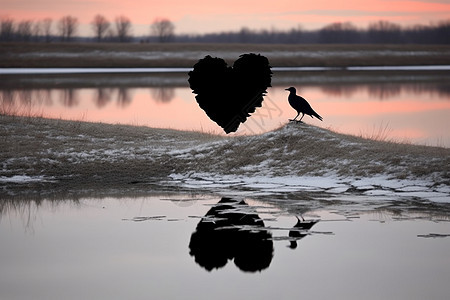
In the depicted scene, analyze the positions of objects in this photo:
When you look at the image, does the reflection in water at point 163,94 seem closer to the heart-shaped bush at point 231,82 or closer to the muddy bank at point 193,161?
the heart-shaped bush at point 231,82

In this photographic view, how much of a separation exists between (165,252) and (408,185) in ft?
18.3

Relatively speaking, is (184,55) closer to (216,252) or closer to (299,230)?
(299,230)

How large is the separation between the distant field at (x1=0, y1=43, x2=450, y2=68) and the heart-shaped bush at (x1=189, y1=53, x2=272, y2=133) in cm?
5554

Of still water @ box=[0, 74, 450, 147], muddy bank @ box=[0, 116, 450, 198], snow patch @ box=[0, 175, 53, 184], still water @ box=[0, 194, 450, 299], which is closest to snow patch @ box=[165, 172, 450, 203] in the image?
muddy bank @ box=[0, 116, 450, 198]

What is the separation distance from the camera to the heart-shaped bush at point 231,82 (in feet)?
66.4

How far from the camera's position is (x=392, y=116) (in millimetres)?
34719

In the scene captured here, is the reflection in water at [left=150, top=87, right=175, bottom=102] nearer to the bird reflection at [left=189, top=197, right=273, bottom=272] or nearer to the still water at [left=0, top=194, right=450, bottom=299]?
the still water at [left=0, top=194, right=450, bottom=299]

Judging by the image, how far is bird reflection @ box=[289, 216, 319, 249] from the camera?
10670mm

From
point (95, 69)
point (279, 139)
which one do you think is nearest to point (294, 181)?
point (279, 139)

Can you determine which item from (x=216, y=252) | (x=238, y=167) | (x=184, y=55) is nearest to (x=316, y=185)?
(x=238, y=167)

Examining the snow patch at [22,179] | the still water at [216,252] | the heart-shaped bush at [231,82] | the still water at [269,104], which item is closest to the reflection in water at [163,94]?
the still water at [269,104]

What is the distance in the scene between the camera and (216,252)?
33.3ft

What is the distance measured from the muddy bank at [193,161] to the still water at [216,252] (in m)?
2.19

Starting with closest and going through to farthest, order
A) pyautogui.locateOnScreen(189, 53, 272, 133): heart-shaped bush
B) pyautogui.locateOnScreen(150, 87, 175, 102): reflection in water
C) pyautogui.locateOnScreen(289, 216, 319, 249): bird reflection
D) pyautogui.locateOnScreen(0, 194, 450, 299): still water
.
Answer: pyautogui.locateOnScreen(0, 194, 450, 299): still water
pyautogui.locateOnScreen(289, 216, 319, 249): bird reflection
pyautogui.locateOnScreen(189, 53, 272, 133): heart-shaped bush
pyautogui.locateOnScreen(150, 87, 175, 102): reflection in water
